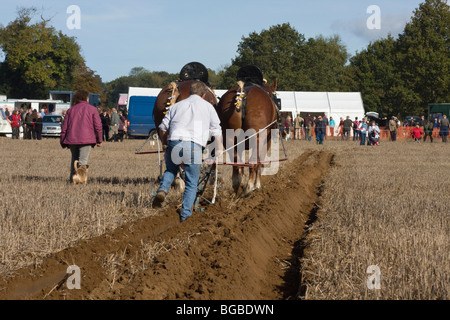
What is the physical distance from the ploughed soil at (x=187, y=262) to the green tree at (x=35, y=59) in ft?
198

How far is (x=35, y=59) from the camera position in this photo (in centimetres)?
7138

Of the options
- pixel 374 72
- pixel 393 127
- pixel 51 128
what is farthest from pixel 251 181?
pixel 374 72

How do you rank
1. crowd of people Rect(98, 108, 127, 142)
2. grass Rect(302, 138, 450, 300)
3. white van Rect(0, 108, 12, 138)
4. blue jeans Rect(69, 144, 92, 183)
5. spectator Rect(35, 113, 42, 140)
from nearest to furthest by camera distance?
grass Rect(302, 138, 450, 300)
blue jeans Rect(69, 144, 92, 183)
crowd of people Rect(98, 108, 127, 142)
spectator Rect(35, 113, 42, 140)
white van Rect(0, 108, 12, 138)

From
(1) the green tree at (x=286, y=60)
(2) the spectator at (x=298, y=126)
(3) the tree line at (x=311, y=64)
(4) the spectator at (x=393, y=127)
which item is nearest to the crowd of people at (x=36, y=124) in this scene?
(2) the spectator at (x=298, y=126)

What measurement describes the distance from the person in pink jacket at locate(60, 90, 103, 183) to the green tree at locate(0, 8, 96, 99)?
55.6 m

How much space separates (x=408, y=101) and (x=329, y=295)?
62.3 m

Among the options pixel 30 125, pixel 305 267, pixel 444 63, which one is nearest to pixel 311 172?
pixel 305 267

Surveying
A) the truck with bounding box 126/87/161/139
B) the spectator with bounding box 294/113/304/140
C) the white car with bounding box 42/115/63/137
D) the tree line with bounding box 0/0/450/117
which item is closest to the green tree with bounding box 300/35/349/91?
the tree line with bounding box 0/0/450/117

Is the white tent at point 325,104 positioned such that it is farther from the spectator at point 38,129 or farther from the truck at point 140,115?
the spectator at point 38,129

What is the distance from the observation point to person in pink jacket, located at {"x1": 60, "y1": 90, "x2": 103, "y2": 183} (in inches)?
489

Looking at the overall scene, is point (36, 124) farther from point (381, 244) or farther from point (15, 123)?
point (381, 244)

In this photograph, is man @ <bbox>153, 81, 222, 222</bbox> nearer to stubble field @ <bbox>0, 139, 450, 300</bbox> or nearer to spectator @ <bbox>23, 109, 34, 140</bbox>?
stubble field @ <bbox>0, 139, 450, 300</bbox>
